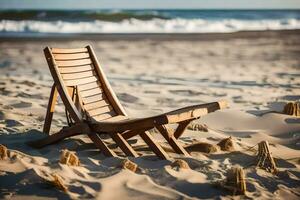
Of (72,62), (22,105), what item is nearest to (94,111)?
(72,62)

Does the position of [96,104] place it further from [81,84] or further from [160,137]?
[160,137]

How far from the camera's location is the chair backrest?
4.82m

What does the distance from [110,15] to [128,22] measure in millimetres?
2372

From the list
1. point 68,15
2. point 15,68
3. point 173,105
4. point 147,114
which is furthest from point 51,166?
point 68,15

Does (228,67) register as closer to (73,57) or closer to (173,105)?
(173,105)

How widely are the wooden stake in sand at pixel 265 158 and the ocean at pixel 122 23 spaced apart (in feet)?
76.9

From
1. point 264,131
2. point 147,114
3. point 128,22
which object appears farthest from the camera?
point 128,22

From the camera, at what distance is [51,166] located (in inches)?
165

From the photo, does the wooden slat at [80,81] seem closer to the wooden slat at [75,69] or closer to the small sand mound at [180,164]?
the wooden slat at [75,69]

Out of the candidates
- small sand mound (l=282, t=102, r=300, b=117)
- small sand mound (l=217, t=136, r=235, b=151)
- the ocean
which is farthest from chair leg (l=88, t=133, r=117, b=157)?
the ocean

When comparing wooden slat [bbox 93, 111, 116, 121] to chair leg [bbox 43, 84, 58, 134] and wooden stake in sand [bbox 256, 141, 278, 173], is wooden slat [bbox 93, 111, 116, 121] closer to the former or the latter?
chair leg [bbox 43, 84, 58, 134]

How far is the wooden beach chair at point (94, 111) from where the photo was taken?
4.45 m

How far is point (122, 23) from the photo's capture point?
30.9 m

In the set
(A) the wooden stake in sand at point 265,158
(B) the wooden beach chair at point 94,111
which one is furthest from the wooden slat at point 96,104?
(A) the wooden stake in sand at point 265,158
